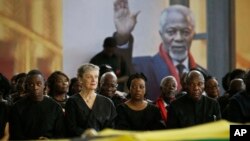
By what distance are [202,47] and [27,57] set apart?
2.86m

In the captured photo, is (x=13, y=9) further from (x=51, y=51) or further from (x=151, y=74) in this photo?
(x=151, y=74)

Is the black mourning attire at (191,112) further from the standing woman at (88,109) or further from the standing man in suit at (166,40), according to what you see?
the standing man in suit at (166,40)

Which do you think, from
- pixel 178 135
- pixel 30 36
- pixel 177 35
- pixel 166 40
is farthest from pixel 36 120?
pixel 177 35

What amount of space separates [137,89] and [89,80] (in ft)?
2.34

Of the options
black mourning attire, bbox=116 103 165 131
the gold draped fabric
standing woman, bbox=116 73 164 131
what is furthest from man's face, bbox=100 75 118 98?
the gold draped fabric

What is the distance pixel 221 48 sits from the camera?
471 inches

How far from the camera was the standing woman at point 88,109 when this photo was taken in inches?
269

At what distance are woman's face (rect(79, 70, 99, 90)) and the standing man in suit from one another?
488 cm

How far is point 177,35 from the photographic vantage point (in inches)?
474

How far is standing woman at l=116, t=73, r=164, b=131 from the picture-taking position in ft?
23.9

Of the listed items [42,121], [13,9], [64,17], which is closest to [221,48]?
[64,17]

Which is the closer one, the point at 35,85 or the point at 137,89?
the point at 35,85

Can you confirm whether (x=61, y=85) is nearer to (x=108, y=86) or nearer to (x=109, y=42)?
(x=108, y=86)

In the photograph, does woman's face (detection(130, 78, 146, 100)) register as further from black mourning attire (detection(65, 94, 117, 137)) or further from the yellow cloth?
the yellow cloth
